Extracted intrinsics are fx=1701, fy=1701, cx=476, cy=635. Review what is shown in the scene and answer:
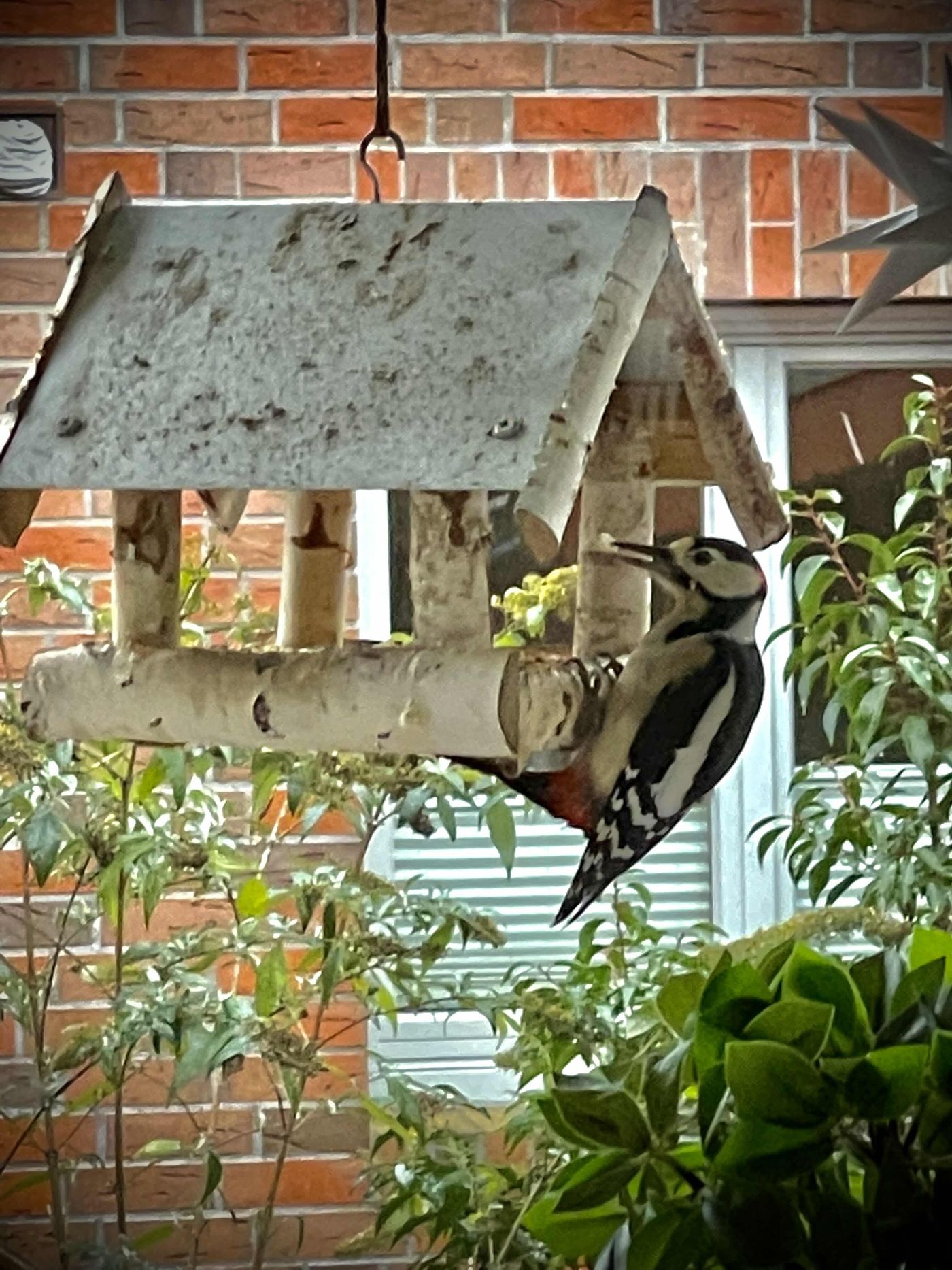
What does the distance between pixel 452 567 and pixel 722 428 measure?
20 cm

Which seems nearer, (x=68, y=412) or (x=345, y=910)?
(x=68, y=412)

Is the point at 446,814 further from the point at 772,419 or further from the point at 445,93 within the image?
the point at 445,93

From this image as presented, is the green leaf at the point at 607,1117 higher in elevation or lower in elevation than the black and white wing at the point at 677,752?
lower

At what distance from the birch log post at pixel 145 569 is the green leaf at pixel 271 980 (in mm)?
403

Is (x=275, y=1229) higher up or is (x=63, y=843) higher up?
(x=63, y=843)

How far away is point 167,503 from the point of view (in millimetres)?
1023

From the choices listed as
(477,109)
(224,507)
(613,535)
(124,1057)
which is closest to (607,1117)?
(613,535)

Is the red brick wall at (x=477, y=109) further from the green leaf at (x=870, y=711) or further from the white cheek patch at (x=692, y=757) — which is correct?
the white cheek patch at (x=692, y=757)

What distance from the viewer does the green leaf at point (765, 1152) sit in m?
0.76

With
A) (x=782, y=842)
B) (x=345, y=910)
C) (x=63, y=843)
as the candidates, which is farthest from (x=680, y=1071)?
(x=782, y=842)

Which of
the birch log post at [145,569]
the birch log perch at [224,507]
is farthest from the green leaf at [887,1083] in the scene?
the birch log perch at [224,507]

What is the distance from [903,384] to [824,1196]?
112cm

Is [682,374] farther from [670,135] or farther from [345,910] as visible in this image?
[670,135]

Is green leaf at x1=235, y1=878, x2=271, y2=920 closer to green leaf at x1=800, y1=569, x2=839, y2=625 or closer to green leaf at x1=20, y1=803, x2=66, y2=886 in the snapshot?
green leaf at x1=20, y1=803, x2=66, y2=886
